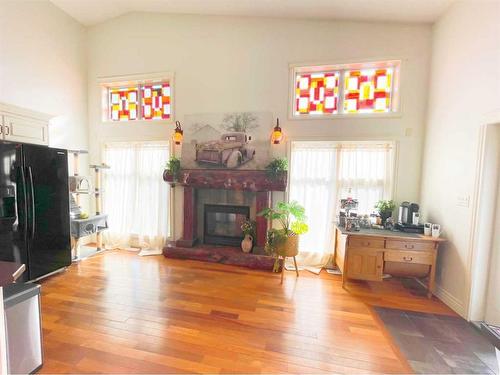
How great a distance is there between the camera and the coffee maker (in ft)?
9.36

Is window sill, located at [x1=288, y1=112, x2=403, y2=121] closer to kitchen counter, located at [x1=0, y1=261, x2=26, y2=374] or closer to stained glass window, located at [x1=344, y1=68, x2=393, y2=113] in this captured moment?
stained glass window, located at [x1=344, y1=68, x2=393, y2=113]

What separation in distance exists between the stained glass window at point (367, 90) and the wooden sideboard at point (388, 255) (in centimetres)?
194

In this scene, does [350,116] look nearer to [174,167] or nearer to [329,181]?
[329,181]

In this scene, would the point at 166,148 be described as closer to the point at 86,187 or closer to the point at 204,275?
the point at 86,187

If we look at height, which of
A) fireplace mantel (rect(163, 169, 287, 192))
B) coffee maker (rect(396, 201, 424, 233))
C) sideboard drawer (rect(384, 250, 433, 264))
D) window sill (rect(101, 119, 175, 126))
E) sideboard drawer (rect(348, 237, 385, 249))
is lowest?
sideboard drawer (rect(384, 250, 433, 264))

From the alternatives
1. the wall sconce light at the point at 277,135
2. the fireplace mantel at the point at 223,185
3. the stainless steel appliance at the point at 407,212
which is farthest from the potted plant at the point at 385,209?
the wall sconce light at the point at 277,135

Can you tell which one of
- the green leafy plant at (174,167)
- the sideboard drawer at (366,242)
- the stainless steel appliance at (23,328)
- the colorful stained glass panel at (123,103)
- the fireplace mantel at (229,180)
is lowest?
the stainless steel appliance at (23,328)

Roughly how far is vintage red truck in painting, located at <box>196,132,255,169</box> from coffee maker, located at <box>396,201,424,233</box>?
7.69ft

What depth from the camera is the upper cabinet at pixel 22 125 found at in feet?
8.90

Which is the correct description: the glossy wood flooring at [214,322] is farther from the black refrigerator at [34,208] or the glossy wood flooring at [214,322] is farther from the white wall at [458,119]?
the white wall at [458,119]

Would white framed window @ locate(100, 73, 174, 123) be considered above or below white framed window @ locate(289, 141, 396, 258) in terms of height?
above

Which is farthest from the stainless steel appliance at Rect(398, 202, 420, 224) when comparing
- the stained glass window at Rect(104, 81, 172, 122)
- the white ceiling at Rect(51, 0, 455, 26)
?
the stained glass window at Rect(104, 81, 172, 122)

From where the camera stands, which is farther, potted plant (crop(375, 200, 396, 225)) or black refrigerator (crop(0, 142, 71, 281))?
potted plant (crop(375, 200, 396, 225))

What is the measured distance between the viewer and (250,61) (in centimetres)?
358
